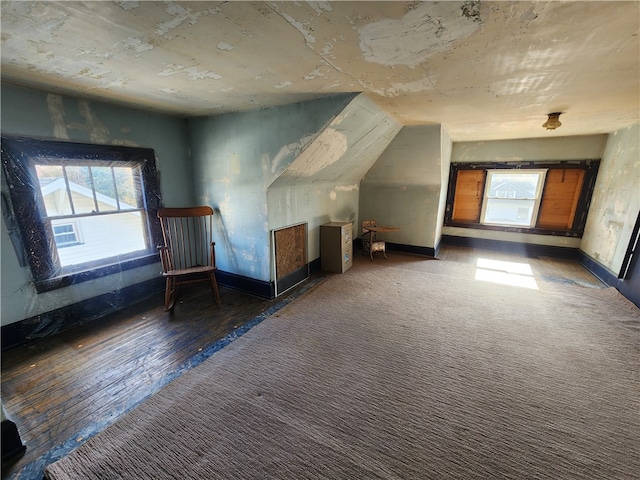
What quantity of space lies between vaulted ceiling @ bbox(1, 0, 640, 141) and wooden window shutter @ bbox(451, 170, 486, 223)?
244cm

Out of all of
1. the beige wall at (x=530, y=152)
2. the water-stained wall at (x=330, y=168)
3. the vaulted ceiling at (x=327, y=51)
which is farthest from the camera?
the beige wall at (x=530, y=152)

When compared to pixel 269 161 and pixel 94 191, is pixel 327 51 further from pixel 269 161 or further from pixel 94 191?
pixel 94 191

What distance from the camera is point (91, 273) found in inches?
99.1

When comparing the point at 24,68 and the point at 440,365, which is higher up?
Answer: the point at 24,68

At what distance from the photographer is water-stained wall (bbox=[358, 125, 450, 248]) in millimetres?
3750

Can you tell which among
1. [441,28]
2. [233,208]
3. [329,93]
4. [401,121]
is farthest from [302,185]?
[441,28]

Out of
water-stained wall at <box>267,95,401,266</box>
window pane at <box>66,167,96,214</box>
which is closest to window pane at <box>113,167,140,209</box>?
window pane at <box>66,167,96,214</box>

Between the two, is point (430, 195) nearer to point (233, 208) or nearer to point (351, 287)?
point (351, 287)

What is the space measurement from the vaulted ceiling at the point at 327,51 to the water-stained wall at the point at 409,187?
4.27 ft

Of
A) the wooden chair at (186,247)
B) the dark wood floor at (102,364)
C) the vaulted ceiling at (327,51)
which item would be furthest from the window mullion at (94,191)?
the dark wood floor at (102,364)

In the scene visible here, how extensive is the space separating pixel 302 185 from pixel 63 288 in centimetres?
264

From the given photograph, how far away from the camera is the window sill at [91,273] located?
2.25 m

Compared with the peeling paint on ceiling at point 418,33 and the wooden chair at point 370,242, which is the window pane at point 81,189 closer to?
the peeling paint on ceiling at point 418,33

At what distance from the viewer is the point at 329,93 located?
220cm
